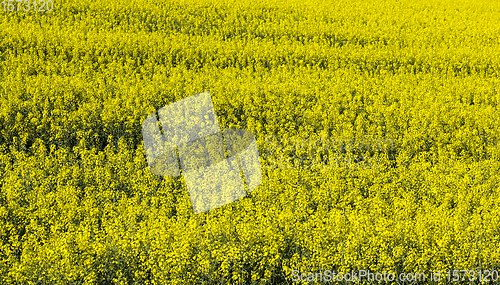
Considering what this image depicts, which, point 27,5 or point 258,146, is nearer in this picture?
point 258,146

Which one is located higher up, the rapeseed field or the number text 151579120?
the number text 151579120

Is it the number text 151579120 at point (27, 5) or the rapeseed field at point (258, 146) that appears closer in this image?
the rapeseed field at point (258, 146)

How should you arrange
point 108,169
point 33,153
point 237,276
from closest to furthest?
point 237,276, point 108,169, point 33,153

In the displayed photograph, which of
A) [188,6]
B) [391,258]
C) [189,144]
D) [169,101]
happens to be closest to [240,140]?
[189,144]

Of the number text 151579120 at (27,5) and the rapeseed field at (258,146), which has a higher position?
the number text 151579120 at (27,5)

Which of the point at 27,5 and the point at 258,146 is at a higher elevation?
the point at 27,5

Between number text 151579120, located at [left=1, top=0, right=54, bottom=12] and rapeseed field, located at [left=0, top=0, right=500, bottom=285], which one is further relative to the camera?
number text 151579120, located at [left=1, top=0, right=54, bottom=12]

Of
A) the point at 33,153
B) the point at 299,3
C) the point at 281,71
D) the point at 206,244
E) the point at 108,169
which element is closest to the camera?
the point at 206,244

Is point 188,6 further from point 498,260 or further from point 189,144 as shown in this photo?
point 498,260
